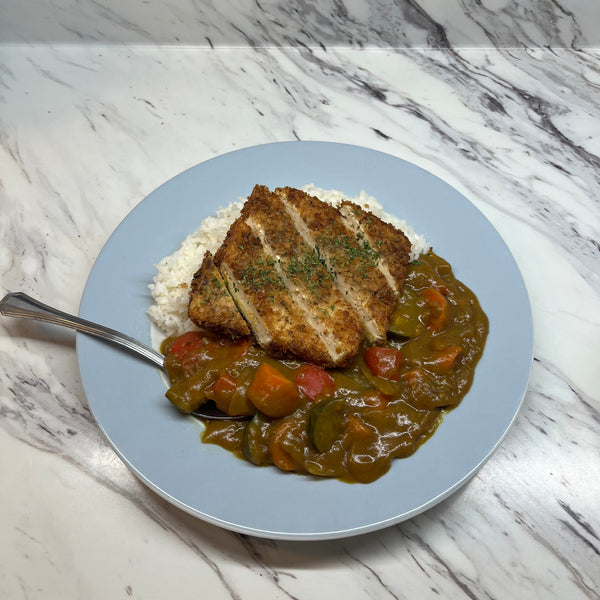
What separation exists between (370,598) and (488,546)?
1.89ft

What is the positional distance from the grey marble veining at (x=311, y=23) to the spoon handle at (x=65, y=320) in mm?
2446

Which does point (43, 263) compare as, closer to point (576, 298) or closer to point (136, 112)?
point (136, 112)

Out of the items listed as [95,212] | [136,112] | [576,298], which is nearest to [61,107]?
[136,112]

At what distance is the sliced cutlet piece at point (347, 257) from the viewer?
301 centimetres

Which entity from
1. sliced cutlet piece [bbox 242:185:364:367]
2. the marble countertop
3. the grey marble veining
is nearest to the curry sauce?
sliced cutlet piece [bbox 242:185:364:367]

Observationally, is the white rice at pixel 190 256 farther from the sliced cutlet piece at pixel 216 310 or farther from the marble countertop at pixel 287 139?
the marble countertop at pixel 287 139

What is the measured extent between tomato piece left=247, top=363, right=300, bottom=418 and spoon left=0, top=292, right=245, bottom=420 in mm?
205

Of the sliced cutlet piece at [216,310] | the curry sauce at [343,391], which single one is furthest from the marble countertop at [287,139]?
the sliced cutlet piece at [216,310]

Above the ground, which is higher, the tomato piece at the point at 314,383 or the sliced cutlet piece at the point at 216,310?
the tomato piece at the point at 314,383

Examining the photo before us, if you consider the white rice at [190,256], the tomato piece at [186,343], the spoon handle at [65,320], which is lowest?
the spoon handle at [65,320]

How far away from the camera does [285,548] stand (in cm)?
271

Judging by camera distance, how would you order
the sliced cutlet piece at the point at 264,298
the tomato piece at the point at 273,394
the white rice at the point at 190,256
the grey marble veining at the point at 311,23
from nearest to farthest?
the tomato piece at the point at 273,394 → the sliced cutlet piece at the point at 264,298 → the white rice at the point at 190,256 → the grey marble veining at the point at 311,23

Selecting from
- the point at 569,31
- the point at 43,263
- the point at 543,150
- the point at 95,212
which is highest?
the point at 569,31

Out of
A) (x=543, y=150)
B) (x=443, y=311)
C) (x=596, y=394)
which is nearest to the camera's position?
(x=443, y=311)
